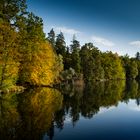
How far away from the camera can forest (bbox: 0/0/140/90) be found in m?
37.9

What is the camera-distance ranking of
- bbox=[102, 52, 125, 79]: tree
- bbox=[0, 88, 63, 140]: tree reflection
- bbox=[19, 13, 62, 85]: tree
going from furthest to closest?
bbox=[102, 52, 125, 79]: tree < bbox=[19, 13, 62, 85]: tree < bbox=[0, 88, 63, 140]: tree reflection

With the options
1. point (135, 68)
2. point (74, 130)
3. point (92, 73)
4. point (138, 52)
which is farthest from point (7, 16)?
point (138, 52)

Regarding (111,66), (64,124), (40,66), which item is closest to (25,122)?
(64,124)

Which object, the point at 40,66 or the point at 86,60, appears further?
the point at 86,60

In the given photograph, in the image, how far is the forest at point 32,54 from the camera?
3788 cm

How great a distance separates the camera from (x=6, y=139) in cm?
1518

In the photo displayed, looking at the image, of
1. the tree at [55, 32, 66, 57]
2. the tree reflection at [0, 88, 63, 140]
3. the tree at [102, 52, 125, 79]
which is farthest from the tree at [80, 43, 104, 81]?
the tree reflection at [0, 88, 63, 140]

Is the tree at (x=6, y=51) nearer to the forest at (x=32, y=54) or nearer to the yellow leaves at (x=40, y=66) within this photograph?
the forest at (x=32, y=54)

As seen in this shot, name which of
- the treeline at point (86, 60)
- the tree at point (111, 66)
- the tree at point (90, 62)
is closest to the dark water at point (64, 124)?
the treeline at point (86, 60)

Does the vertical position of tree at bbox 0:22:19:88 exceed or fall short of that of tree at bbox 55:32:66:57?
it falls short

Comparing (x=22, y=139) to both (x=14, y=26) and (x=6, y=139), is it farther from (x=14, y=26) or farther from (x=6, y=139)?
(x=14, y=26)

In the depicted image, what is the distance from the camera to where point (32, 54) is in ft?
169

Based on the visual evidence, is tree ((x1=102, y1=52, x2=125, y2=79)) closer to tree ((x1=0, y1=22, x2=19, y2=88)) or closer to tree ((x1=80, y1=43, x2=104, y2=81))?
tree ((x1=80, y1=43, x2=104, y2=81))

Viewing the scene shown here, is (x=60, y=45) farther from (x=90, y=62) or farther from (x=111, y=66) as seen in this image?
(x=111, y=66)
